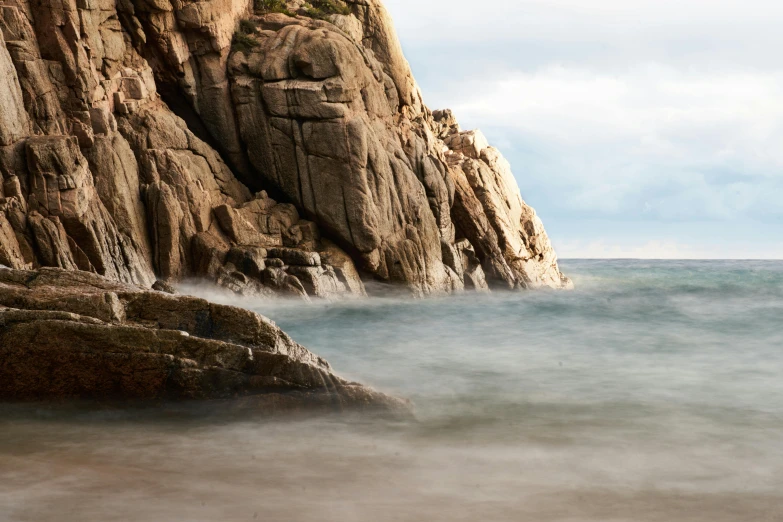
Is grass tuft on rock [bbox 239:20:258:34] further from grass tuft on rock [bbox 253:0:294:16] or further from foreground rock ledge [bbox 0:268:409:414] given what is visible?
foreground rock ledge [bbox 0:268:409:414]

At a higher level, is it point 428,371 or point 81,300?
point 81,300

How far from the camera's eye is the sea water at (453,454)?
20.9ft

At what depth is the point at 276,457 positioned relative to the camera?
772 centimetres

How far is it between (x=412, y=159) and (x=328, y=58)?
18.5ft

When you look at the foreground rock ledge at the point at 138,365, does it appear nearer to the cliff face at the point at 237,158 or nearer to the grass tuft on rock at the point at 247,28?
the cliff face at the point at 237,158

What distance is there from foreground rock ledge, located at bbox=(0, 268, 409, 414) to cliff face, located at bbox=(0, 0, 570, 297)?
12722mm

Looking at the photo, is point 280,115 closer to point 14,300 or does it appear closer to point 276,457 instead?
point 14,300

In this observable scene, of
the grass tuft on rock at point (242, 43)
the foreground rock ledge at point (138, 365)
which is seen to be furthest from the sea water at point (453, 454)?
the grass tuft on rock at point (242, 43)

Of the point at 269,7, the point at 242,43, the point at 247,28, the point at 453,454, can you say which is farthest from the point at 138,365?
the point at 269,7

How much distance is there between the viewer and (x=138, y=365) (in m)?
8.80

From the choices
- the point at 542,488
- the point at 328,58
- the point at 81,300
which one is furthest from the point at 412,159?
the point at 542,488

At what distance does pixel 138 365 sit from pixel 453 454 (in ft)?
11.7

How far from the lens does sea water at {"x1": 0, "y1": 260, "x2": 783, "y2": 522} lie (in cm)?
637

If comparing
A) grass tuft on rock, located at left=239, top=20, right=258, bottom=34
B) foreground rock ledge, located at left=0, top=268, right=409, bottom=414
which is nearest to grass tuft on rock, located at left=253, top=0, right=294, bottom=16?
grass tuft on rock, located at left=239, top=20, right=258, bottom=34
